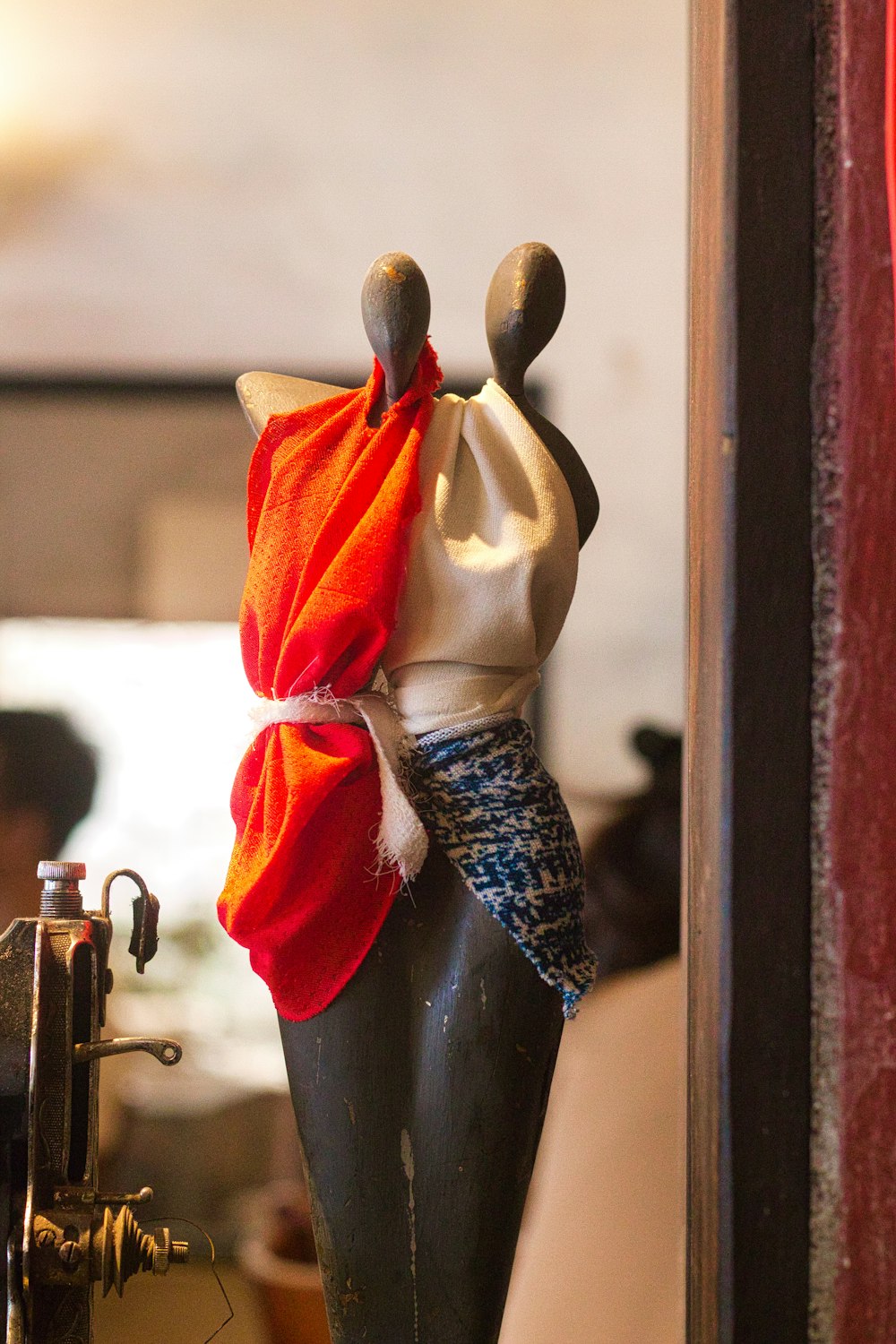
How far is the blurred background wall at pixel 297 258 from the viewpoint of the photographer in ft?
4.62

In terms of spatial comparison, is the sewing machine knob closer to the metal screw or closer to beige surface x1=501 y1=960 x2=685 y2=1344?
the metal screw

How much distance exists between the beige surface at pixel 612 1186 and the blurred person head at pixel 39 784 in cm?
61

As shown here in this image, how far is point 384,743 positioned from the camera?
643mm

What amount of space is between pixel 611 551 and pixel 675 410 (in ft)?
0.59

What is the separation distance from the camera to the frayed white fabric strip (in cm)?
62

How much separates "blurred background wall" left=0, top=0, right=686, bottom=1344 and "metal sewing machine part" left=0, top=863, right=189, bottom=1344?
0.75m

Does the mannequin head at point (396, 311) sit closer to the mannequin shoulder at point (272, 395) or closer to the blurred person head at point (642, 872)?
the mannequin shoulder at point (272, 395)

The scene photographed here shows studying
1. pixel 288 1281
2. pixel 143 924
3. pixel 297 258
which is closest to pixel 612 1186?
pixel 288 1281

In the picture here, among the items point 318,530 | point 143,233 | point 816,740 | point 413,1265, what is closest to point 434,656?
point 318,530

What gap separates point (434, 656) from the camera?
65cm

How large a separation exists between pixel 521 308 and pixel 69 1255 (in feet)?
1.76

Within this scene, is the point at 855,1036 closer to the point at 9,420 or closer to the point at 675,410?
the point at 675,410

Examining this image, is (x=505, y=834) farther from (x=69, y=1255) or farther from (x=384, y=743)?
(x=69, y=1255)

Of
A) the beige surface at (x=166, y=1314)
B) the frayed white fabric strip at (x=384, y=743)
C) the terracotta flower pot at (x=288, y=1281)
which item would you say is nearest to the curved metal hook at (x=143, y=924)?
the frayed white fabric strip at (x=384, y=743)
